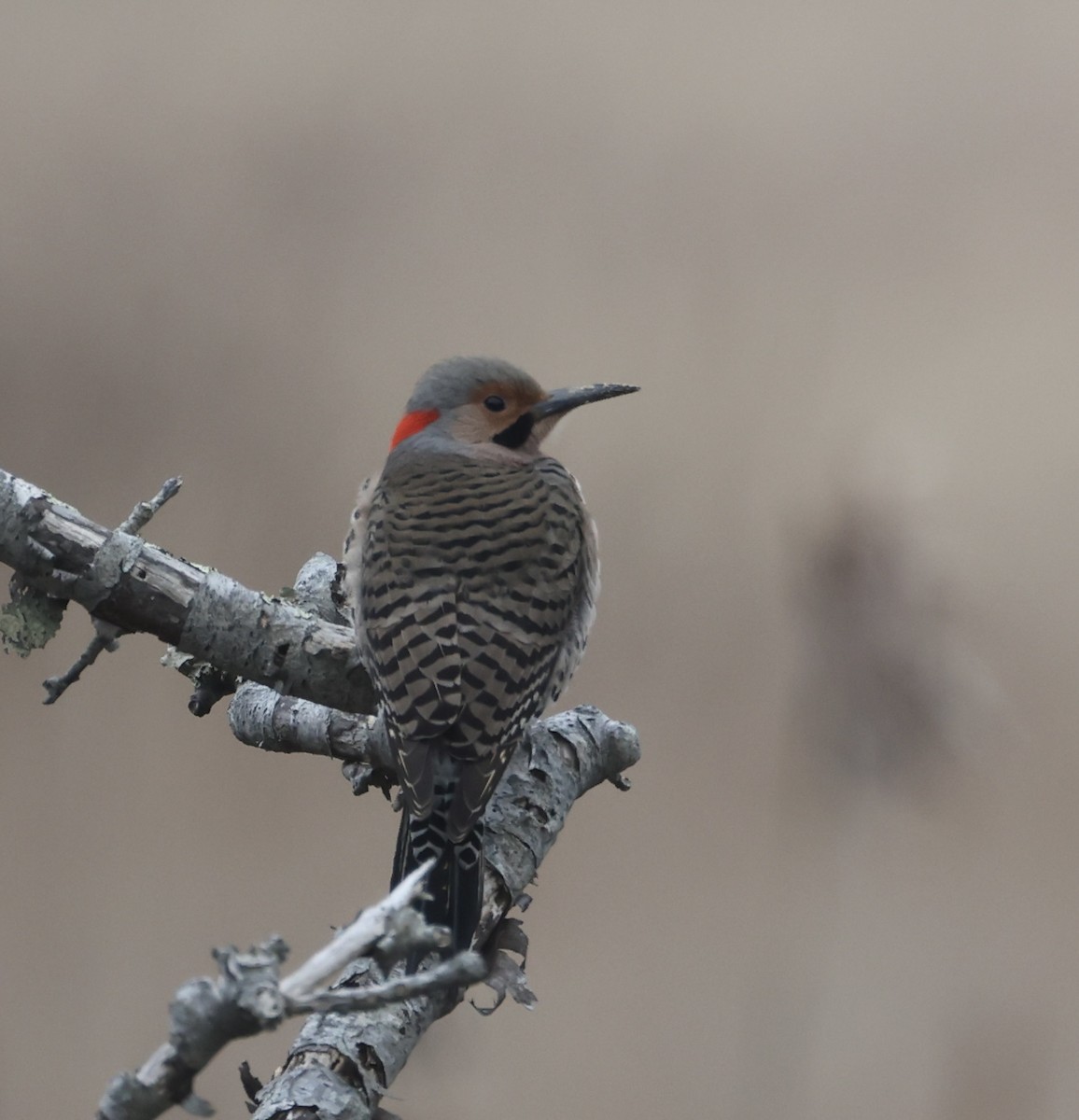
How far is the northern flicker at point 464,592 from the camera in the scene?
4.78ft

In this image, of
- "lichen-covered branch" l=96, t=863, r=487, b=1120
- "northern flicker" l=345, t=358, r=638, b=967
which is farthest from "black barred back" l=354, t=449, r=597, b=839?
"lichen-covered branch" l=96, t=863, r=487, b=1120

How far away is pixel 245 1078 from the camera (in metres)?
1.08

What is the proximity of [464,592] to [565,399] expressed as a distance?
50 cm

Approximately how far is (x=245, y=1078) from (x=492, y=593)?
744 mm

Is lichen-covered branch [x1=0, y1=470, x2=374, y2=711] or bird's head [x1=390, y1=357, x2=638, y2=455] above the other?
bird's head [x1=390, y1=357, x2=638, y2=455]

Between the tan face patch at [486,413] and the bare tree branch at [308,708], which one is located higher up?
the tan face patch at [486,413]

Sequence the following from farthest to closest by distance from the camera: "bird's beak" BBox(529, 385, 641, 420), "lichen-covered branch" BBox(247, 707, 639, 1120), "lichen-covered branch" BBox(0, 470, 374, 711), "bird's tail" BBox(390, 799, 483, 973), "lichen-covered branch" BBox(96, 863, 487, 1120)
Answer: "bird's beak" BBox(529, 385, 641, 420) → "lichen-covered branch" BBox(0, 470, 374, 711) → "bird's tail" BBox(390, 799, 483, 973) → "lichen-covered branch" BBox(247, 707, 639, 1120) → "lichen-covered branch" BBox(96, 863, 487, 1120)

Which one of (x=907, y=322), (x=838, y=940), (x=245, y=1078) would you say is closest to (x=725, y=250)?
(x=907, y=322)

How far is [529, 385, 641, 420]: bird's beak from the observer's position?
2061mm

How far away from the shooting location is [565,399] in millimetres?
2074

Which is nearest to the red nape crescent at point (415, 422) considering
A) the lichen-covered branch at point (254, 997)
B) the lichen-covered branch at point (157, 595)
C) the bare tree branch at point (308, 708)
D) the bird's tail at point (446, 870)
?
the bare tree branch at point (308, 708)

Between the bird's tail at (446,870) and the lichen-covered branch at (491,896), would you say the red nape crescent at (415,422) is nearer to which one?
the lichen-covered branch at (491,896)

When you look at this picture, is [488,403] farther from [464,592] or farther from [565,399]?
[464,592]

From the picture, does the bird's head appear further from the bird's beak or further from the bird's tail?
the bird's tail
